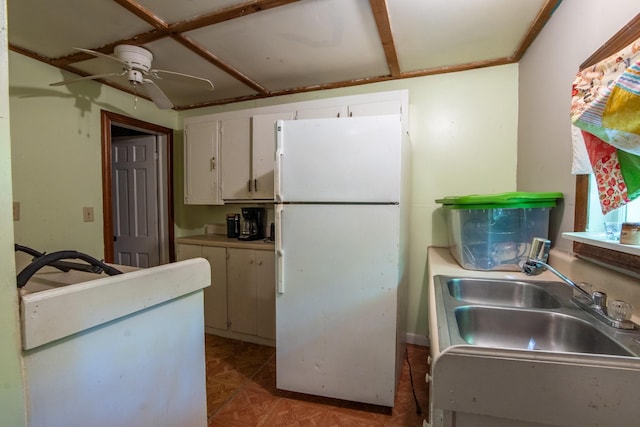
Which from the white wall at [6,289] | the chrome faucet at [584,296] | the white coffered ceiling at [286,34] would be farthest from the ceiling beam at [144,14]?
the chrome faucet at [584,296]

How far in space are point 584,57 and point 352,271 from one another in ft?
4.70

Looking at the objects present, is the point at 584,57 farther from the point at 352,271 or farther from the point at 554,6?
the point at 352,271

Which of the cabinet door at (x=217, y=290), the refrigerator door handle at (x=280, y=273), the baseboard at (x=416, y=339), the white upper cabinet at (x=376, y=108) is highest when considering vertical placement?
the white upper cabinet at (x=376, y=108)

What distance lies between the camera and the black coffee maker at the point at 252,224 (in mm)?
2576

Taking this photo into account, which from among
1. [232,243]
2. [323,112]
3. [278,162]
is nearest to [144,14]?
[278,162]

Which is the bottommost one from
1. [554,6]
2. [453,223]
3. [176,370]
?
[176,370]

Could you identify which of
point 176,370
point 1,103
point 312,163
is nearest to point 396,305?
point 312,163

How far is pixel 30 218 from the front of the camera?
1929 millimetres

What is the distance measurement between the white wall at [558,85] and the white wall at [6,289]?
5.63 ft

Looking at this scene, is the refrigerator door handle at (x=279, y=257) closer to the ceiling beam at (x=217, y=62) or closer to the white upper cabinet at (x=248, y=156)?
the white upper cabinet at (x=248, y=156)

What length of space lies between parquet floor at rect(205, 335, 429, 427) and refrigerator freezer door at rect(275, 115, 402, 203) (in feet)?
4.15

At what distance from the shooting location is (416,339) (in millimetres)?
2320

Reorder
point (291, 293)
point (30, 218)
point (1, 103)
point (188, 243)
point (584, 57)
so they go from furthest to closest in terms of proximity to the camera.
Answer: point (188, 243) → point (30, 218) → point (291, 293) → point (584, 57) → point (1, 103)

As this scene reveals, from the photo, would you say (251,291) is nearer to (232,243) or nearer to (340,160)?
(232,243)
